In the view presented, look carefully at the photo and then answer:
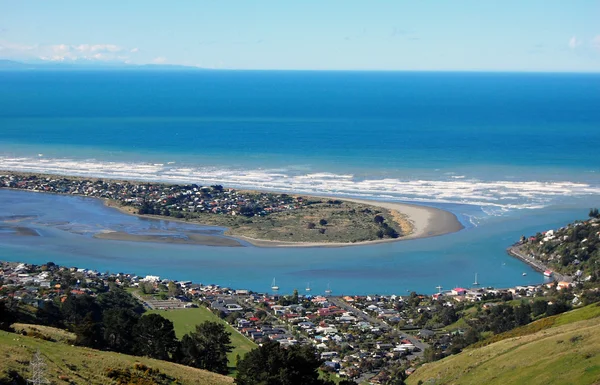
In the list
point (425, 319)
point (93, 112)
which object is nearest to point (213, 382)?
point (425, 319)

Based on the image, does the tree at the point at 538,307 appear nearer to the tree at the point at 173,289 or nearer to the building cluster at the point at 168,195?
the tree at the point at 173,289

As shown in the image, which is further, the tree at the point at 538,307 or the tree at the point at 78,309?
the tree at the point at 538,307

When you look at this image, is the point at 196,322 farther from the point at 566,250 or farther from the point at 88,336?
the point at 566,250

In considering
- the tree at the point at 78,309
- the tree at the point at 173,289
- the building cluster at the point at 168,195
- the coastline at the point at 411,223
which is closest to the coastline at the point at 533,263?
the coastline at the point at 411,223

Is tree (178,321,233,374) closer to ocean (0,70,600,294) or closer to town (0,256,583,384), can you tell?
town (0,256,583,384)

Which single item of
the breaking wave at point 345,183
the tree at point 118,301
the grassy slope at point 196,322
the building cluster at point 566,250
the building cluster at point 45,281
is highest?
the breaking wave at point 345,183

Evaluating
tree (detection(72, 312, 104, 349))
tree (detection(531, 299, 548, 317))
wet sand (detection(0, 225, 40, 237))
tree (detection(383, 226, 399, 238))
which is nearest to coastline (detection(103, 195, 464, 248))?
tree (detection(383, 226, 399, 238))

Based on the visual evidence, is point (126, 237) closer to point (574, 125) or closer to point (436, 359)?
point (436, 359)
